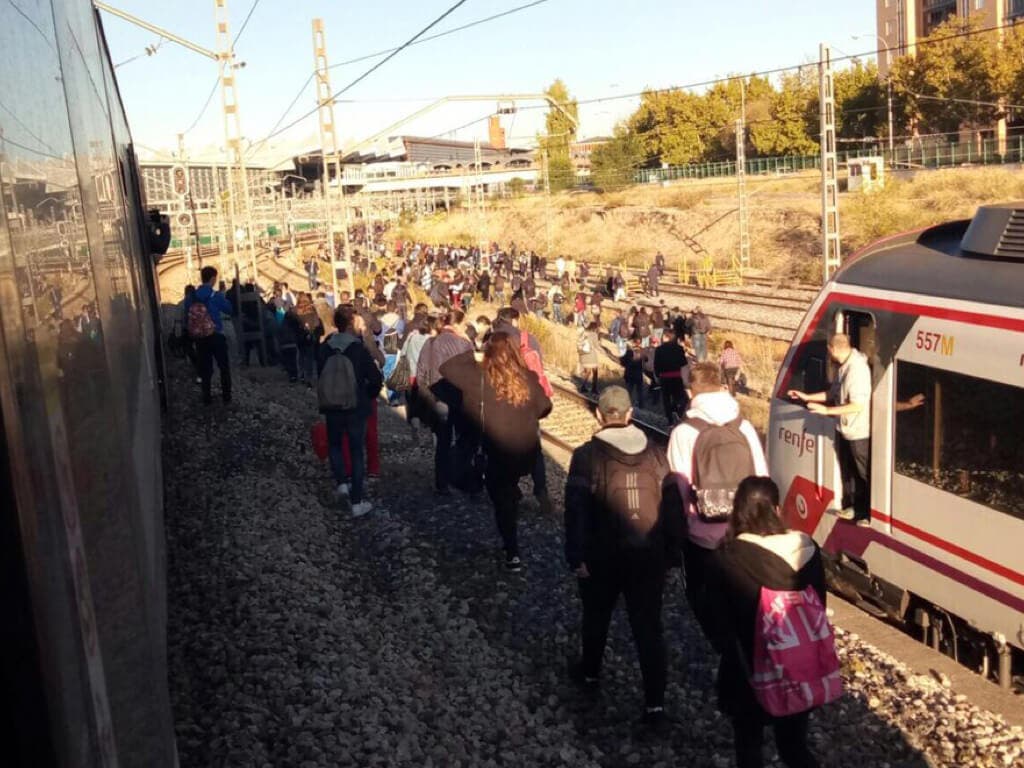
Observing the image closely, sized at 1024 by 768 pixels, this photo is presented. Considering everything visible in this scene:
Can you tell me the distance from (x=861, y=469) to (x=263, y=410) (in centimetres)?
977

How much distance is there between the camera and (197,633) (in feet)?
22.4

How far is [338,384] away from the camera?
9305 millimetres

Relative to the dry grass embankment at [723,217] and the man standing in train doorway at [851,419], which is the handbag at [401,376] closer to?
the man standing in train doorway at [851,419]

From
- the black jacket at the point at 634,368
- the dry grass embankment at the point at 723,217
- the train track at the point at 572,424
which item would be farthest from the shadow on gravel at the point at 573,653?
the dry grass embankment at the point at 723,217

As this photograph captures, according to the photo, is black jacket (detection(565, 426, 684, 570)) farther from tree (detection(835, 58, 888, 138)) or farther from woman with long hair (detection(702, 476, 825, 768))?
tree (detection(835, 58, 888, 138))

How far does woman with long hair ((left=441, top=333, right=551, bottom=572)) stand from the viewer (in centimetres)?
765

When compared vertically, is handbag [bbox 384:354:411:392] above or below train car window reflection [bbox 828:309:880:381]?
below

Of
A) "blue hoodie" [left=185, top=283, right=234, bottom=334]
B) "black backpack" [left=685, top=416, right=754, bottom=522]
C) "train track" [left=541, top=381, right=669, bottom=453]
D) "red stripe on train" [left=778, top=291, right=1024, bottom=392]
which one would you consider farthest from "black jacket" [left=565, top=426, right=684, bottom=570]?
"blue hoodie" [left=185, top=283, right=234, bottom=334]

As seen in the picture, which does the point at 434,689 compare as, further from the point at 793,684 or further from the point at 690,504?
the point at 793,684

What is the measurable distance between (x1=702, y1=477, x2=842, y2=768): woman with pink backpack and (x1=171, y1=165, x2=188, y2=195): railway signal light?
1386 inches

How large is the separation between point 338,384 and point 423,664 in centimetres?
335

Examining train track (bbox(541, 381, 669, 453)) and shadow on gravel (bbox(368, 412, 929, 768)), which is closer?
shadow on gravel (bbox(368, 412, 929, 768))

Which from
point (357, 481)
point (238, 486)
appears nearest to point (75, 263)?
point (357, 481)

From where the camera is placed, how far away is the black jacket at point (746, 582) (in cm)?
419
